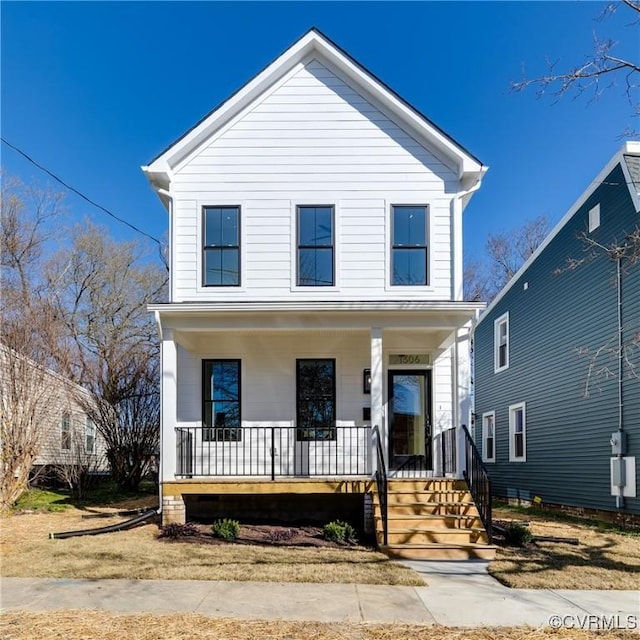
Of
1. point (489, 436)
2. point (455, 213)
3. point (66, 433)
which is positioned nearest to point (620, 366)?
point (455, 213)

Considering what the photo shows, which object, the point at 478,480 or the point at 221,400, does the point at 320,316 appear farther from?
the point at 478,480

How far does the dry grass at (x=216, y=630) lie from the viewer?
468 cm

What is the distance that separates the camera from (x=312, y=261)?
1082 centimetres

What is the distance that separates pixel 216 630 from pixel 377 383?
560cm

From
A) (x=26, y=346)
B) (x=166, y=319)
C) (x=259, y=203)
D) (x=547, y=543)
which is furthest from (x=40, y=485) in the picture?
(x=547, y=543)

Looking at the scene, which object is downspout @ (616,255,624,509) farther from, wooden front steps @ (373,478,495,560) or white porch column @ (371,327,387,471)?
white porch column @ (371,327,387,471)

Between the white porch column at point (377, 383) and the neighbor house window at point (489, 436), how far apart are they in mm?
10183

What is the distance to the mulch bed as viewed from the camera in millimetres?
8580

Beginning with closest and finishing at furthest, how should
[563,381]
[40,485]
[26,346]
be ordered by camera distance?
[26,346]
[563,381]
[40,485]

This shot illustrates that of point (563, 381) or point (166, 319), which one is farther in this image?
point (563, 381)

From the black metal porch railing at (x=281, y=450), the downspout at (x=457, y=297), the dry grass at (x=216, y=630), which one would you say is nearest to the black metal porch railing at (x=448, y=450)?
the downspout at (x=457, y=297)

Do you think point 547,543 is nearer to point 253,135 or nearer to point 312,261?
point 312,261

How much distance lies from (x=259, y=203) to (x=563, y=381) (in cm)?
825

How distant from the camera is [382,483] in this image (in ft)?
28.4
